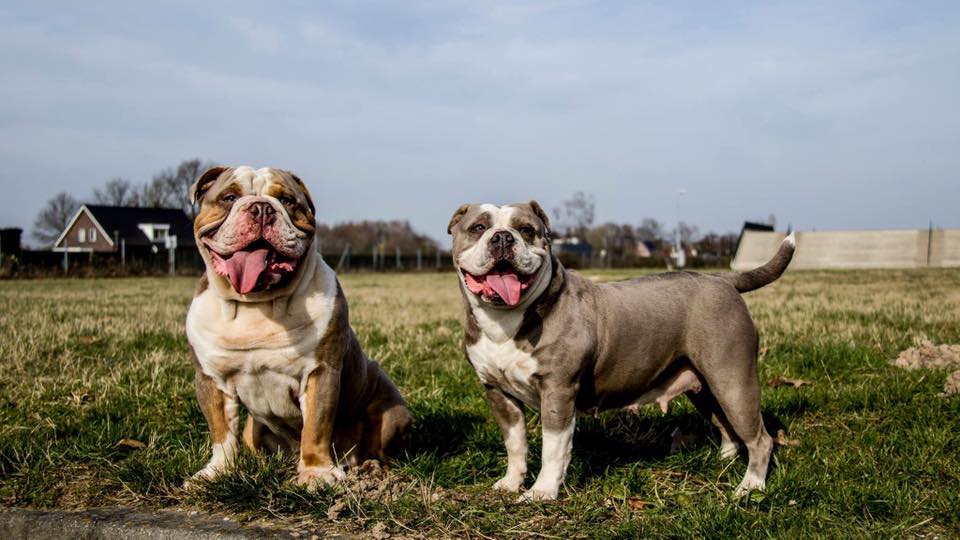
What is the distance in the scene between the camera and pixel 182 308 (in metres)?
13.1

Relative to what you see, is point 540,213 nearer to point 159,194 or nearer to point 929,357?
point 929,357

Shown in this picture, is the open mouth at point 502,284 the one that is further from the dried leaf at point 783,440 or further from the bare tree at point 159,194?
the bare tree at point 159,194

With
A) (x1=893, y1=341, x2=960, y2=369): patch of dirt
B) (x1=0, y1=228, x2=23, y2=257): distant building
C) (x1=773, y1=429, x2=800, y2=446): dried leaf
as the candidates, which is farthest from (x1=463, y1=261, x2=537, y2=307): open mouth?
(x1=0, y1=228, x2=23, y2=257): distant building

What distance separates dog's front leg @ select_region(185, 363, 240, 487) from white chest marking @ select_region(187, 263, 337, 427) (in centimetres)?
5

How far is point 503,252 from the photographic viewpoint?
3584 mm

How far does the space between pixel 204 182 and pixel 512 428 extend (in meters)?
1.98

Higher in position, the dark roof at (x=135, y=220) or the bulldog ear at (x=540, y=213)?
the dark roof at (x=135, y=220)

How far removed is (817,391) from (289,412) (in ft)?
12.0

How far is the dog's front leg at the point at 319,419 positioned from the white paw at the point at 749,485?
1849 mm

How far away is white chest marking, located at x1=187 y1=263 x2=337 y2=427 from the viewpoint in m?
3.77

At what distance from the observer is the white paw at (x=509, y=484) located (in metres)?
3.82

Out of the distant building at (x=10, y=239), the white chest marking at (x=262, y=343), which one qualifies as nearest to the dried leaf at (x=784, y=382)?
the white chest marking at (x=262, y=343)

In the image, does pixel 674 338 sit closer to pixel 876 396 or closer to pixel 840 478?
pixel 840 478

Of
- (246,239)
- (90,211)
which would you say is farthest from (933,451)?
(90,211)
